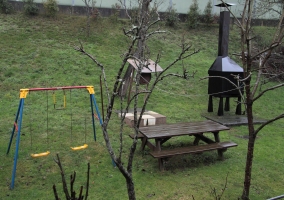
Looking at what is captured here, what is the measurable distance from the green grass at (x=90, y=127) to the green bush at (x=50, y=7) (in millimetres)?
346

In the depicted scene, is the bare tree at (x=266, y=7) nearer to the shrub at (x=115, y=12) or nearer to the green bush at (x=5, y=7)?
the shrub at (x=115, y=12)

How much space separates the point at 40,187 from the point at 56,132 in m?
2.37

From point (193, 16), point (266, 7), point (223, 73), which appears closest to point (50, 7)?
point (193, 16)

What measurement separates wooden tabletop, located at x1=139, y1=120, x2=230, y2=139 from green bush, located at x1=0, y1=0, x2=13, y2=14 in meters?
12.6

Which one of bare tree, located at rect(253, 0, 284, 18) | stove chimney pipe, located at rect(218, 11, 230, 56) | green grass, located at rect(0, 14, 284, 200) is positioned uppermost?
bare tree, located at rect(253, 0, 284, 18)

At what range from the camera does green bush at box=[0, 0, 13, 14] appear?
14859 mm

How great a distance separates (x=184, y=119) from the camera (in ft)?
26.6

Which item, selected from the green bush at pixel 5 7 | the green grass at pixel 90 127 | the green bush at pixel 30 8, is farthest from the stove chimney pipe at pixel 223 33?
the green bush at pixel 5 7

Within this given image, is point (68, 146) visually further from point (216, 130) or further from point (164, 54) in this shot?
point (164, 54)

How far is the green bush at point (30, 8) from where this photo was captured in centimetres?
1493

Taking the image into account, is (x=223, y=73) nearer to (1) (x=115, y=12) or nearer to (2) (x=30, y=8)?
(1) (x=115, y=12)

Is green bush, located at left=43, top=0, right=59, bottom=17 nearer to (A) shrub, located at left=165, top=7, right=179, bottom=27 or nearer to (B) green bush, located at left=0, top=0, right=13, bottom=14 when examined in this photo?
(B) green bush, located at left=0, top=0, right=13, bottom=14

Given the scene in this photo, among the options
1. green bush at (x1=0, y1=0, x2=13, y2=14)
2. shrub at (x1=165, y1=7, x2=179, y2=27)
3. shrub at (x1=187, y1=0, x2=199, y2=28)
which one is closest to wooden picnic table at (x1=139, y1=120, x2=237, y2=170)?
shrub at (x1=165, y1=7, x2=179, y2=27)

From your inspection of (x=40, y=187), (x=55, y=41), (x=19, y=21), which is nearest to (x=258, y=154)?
(x=40, y=187)
